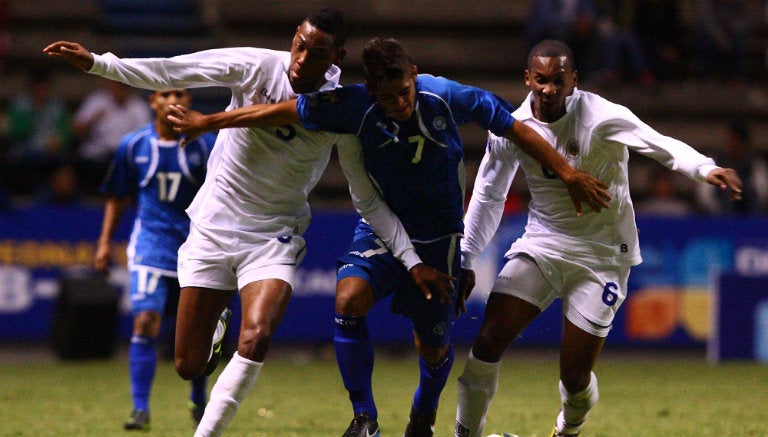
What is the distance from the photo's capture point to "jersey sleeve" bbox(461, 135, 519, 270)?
6719 mm

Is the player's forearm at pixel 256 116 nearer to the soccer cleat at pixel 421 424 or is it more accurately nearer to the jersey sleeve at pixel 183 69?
the jersey sleeve at pixel 183 69

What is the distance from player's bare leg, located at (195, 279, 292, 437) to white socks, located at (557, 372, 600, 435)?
1.70 metres

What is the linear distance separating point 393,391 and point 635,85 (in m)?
8.13

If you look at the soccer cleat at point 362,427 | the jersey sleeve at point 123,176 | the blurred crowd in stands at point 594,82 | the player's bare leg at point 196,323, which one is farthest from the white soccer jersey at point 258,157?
the blurred crowd in stands at point 594,82

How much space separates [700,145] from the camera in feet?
56.5

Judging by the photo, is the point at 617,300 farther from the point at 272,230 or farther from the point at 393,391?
the point at 393,391

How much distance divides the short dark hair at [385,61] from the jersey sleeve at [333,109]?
19 cm

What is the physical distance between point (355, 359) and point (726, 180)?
6.81ft

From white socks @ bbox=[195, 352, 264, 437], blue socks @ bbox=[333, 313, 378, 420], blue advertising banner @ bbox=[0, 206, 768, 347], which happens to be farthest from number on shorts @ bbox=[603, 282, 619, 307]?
blue advertising banner @ bbox=[0, 206, 768, 347]

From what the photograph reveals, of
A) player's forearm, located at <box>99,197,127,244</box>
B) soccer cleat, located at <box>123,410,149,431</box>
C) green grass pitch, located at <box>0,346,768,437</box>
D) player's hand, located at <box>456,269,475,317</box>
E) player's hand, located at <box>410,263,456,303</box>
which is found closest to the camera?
player's hand, located at <box>410,263,456,303</box>

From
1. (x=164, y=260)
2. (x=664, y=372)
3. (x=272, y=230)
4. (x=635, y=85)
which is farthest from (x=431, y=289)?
(x=635, y=85)

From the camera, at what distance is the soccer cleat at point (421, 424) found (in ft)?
22.7

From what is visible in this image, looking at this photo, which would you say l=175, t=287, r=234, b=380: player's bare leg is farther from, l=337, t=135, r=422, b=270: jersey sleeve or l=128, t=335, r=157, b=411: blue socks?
l=128, t=335, r=157, b=411: blue socks

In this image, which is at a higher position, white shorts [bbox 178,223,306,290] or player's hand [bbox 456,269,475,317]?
white shorts [bbox 178,223,306,290]
